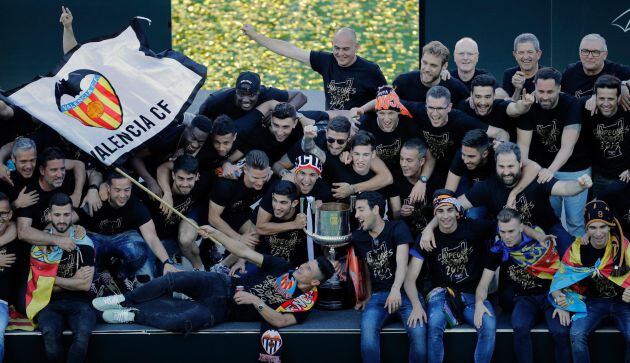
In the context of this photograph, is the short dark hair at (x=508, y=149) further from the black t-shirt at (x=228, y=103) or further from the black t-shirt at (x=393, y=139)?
the black t-shirt at (x=228, y=103)

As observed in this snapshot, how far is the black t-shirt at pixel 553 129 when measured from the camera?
9078mm

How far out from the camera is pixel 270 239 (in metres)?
9.11

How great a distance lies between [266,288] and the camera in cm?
878

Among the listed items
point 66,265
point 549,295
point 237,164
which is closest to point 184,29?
point 237,164

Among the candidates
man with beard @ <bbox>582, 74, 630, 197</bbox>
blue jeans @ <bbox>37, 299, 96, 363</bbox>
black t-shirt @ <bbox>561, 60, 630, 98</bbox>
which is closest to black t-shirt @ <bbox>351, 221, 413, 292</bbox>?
man with beard @ <bbox>582, 74, 630, 197</bbox>

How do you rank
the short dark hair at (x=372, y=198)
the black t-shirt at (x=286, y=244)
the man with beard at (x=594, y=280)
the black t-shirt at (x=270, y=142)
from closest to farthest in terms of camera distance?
the man with beard at (x=594, y=280)
the short dark hair at (x=372, y=198)
the black t-shirt at (x=286, y=244)
the black t-shirt at (x=270, y=142)

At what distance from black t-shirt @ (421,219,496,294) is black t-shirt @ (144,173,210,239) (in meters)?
1.94

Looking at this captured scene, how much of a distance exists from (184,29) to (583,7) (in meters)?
4.25

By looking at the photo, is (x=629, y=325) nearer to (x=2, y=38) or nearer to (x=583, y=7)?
(x=583, y=7)

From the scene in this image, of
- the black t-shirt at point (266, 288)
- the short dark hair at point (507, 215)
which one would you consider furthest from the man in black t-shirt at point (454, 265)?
the black t-shirt at point (266, 288)

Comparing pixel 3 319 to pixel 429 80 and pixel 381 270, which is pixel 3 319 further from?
pixel 429 80

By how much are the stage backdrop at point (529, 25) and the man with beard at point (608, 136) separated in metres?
2.74

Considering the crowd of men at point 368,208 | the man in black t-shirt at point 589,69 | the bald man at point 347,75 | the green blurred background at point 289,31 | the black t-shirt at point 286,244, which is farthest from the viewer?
the green blurred background at point 289,31

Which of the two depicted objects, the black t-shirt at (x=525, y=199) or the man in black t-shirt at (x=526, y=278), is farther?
the black t-shirt at (x=525, y=199)
